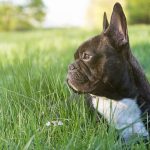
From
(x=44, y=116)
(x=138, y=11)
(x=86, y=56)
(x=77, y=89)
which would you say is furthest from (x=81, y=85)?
(x=138, y=11)

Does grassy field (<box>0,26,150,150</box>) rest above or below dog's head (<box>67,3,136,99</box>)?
below

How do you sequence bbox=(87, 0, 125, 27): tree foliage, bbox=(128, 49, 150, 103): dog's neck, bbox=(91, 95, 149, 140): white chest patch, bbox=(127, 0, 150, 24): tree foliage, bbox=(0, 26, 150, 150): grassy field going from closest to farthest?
bbox=(0, 26, 150, 150): grassy field, bbox=(91, 95, 149, 140): white chest patch, bbox=(128, 49, 150, 103): dog's neck, bbox=(87, 0, 125, 27): tree foliage, bbox=(127, 0, 150, 24): tree foliage

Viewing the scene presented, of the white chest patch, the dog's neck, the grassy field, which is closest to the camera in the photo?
the grassy field

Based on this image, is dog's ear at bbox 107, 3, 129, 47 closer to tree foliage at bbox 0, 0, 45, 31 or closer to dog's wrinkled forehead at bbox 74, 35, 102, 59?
dog's wrinkled forehead at bbox 74, 35, 102, 59

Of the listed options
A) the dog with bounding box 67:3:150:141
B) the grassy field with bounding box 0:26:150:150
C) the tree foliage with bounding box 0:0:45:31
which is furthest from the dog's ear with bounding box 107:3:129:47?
the tree foliage with bounding box 0:0:45:31

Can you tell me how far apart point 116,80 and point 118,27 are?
1.16ft

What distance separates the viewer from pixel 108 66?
325 cm

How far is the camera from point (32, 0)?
20938 mm

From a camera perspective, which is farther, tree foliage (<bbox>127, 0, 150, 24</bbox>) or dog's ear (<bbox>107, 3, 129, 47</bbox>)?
tree foliage (<bbox>127, 0, 150, 24</bbox>)

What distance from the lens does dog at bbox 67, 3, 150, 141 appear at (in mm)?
3254

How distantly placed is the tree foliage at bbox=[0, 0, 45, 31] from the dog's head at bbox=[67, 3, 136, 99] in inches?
689

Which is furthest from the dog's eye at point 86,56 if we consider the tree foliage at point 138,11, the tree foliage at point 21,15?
the tree foliage at point 21,15

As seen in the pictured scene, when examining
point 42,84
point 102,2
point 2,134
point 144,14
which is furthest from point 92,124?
point 144,14

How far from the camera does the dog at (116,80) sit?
325 centimetres
